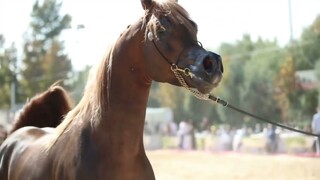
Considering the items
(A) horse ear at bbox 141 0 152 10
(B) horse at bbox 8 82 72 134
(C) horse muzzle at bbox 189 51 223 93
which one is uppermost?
(A) horse ear at bbox 141 0 152 10

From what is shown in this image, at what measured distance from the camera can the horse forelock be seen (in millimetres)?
3461

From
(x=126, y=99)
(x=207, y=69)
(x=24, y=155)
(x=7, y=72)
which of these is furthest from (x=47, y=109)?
(x=7, y=72)

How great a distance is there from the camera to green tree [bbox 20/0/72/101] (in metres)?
40.5

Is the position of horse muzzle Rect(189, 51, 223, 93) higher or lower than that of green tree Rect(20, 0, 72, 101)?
lower

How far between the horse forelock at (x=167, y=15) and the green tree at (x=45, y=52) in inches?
1406

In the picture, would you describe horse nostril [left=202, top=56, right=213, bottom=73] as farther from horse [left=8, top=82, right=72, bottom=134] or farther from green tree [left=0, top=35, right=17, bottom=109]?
green tree [left=0, top=35, right=17, bottom=109]

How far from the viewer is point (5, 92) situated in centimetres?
4112

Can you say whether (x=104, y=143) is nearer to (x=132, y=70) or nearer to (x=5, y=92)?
(x=132, y=70)

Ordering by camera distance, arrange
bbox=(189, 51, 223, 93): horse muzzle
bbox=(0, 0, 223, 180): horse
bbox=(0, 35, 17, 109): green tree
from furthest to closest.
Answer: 1. bbox=(0, 35, 17, 109): green tree
2. bbox=(0, 0, 223, 180): horse
3. bbox=(189, 51, 223, 93): horse muzzle

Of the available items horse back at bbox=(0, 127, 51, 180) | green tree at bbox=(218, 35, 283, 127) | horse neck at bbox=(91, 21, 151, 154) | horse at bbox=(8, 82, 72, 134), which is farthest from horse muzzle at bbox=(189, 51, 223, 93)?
green tree at bbox=(218, 35, 283, 127)

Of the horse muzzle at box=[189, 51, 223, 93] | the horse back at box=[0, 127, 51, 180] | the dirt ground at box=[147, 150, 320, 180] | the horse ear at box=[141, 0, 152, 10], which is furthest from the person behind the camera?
the dirt ground at box=[147, 150, 320, 180]

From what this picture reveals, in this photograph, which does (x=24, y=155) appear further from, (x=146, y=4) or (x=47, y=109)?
(x=146, y=4)

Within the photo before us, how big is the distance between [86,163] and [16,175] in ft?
4.06

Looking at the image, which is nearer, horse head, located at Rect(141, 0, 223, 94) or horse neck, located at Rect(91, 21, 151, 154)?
horse head, located at Rect(141, 0, 223, 94)
